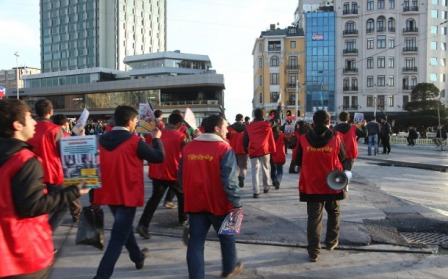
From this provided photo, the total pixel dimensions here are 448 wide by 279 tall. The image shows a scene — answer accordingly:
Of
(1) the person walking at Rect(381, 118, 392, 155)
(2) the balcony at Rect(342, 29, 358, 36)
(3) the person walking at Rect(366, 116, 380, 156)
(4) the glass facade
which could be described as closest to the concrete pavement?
(3) the person walking at Rect(366, 116, 380, 156)

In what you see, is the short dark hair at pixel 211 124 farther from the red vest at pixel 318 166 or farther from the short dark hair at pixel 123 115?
the red vest at pixel 318 166

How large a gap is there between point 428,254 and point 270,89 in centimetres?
7211

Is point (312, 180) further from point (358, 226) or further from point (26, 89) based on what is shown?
point (26, 89)

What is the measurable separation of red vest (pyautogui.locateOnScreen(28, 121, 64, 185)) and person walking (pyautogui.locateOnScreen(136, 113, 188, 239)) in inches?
49.6

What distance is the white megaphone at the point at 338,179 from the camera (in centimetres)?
520

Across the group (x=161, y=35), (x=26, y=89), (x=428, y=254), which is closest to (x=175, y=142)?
(x=428, y=254)

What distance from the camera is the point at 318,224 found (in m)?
5.25

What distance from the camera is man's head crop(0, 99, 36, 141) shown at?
263 centimetres

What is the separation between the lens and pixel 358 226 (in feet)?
21.8

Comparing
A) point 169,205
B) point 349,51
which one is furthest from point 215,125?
point 349,51

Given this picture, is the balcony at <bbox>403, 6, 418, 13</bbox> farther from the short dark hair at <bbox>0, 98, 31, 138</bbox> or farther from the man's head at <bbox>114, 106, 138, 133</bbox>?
the short dark hair at <bbox>0, 98, 31, 138</bbox>

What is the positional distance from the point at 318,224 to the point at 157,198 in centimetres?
226

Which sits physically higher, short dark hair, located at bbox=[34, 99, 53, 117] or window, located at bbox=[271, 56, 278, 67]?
window, located at bbox=[271, 56, 278, 67]

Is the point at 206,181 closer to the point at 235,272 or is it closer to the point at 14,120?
the point at 235,272
